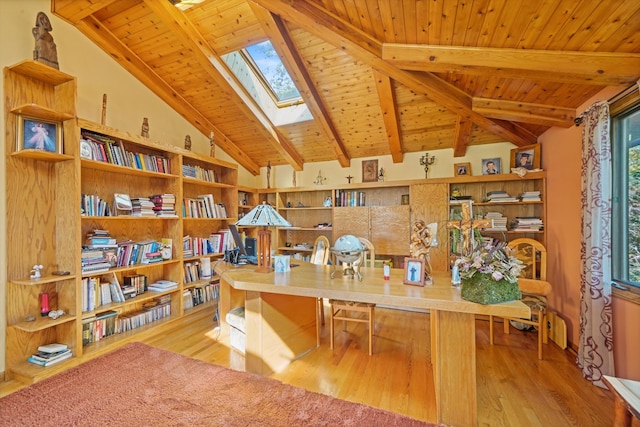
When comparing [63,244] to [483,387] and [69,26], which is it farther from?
[483,387]

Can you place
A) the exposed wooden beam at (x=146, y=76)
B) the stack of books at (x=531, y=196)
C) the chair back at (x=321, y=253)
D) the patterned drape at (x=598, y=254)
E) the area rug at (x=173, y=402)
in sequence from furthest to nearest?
the stack of books at (x=531, y=196)
the chair back at (x=321, y=253)
the exposed wooden beam at (x=146, y=76)
the patterned drape at (x=598, y=254)
the area rug at (x=173, y=402)

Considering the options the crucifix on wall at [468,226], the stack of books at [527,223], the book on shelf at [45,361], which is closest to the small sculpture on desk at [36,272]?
the book on shelf at [45,361]

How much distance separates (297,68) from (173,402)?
3028 mm

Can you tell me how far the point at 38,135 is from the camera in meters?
2.14

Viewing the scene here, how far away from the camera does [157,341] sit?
266cm

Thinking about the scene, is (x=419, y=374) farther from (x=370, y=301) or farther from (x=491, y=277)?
(x=491, y=277)

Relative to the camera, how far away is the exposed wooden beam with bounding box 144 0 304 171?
8.04 ft

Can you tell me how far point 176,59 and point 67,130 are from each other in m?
1.34

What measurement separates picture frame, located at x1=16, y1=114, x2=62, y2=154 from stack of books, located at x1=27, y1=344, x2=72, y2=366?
159 centimetres

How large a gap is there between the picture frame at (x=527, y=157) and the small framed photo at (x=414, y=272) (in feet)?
8.01

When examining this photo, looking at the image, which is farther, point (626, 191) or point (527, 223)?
point (527, 223)

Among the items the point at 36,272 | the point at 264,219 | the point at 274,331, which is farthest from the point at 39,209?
the point at 274,331

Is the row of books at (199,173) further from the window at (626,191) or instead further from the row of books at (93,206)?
the window at (626,191)

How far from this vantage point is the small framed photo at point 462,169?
11.8 feet
